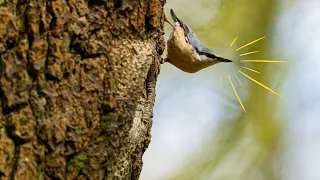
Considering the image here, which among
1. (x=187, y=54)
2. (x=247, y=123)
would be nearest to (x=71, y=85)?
(x=187, y=54)

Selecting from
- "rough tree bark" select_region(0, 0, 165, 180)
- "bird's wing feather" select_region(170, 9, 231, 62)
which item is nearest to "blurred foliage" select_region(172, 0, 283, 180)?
"bird's wing feather" select_region(170, 9, 231, 62)

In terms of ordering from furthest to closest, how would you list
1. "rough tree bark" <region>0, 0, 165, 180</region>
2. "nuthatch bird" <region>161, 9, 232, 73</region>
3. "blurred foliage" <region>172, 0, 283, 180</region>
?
"blurred foliage" <region>172, 0, 283, 180</region> < "nuthatch bird" <region>161, 9, 232, 73</region> < "rough tree bark" <region>0, 0, 165, 180</region>

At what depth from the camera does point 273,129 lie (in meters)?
3.94

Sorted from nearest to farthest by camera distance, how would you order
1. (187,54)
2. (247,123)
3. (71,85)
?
1. (71,85)
2. (187,54)
3. (247,123)

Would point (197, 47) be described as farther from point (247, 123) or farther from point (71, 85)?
point (247, 123)

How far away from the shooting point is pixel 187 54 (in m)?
1.95

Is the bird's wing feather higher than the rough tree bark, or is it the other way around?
the bird's wing feather

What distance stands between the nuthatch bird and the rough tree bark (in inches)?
28.9

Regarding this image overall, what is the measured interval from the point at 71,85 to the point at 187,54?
911 mm

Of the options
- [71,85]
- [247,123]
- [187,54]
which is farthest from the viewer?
[247,123]

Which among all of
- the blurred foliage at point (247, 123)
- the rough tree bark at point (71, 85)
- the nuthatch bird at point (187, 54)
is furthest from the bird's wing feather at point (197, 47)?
the blurred foliage at point (247, 123)

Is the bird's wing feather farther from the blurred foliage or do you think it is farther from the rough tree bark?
the blurred foliage

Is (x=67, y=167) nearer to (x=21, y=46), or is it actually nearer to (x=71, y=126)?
(x=71, y=126)

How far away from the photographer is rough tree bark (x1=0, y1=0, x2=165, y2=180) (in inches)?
40.4
